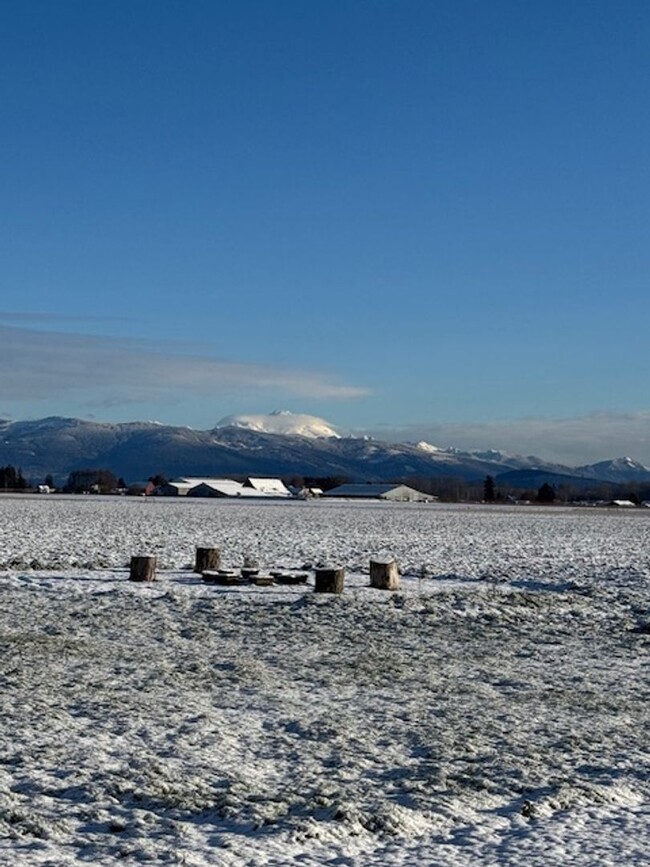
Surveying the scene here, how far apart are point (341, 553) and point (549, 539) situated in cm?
1602

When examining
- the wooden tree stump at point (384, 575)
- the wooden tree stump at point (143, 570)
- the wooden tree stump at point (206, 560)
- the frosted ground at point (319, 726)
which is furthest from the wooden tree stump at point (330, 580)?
the wooden tree stump at point (206, 560)

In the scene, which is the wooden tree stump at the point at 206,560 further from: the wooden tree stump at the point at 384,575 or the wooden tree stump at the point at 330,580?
the wooden tree stump at the point at 330,580

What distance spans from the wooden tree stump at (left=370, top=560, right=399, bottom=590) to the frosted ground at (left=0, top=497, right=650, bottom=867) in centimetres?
77

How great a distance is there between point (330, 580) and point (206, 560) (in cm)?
520

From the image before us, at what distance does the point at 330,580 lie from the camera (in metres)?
23.0

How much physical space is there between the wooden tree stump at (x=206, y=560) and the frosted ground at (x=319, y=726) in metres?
3.04

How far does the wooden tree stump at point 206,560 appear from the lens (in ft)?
89.4

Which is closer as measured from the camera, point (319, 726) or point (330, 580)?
point (319, 726)

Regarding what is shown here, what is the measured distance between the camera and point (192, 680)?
1363 centimetres

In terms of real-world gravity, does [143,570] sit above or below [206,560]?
below

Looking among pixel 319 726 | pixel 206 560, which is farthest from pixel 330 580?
pixel 319 726

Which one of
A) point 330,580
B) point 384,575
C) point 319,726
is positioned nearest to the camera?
point 319,726

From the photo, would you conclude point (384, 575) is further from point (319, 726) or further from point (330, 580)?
point (319, 726)

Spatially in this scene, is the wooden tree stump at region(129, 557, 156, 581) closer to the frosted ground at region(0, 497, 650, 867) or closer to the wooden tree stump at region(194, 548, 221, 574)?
the frosted ground at region(0, 497, 650, 867)
